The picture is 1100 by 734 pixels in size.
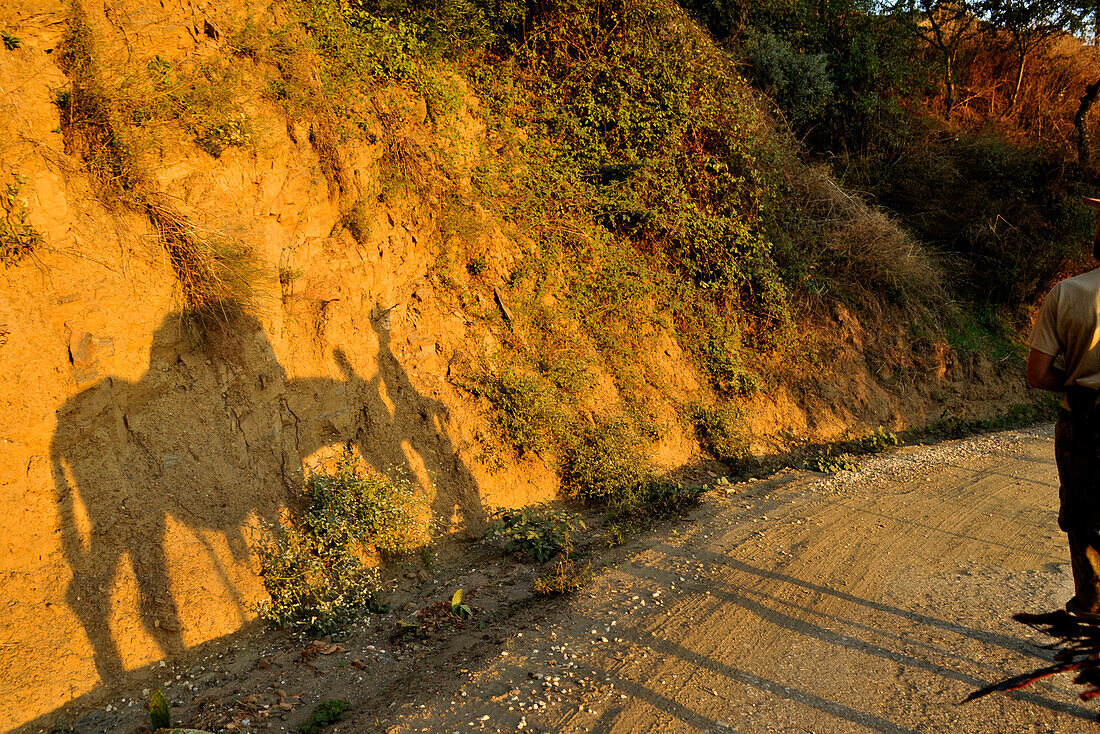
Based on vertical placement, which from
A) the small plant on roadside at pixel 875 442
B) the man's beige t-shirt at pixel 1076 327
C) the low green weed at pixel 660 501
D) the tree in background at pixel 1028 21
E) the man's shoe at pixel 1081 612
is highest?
the tree in background at pixel 1028 21

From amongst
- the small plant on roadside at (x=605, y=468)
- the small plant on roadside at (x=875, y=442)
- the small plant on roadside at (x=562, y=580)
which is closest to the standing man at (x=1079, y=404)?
the small plant on roadside at (x=562, y=580)

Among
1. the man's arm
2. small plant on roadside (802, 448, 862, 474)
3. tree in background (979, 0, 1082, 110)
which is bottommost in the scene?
small plant on roadside (802, 448, 862, 474)

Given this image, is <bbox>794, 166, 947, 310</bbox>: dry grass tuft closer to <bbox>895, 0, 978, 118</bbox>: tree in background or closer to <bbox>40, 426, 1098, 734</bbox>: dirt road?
<bbox>40, 426, 1098, 734</bbox>: dirt road

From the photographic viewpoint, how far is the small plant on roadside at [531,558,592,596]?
5621 mm

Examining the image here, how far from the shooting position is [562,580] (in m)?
5.63

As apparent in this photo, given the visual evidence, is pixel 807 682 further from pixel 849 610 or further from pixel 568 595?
pixel 568 595

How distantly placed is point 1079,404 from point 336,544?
211 inches

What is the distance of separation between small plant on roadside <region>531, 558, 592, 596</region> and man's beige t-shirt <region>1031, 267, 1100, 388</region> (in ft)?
12.2

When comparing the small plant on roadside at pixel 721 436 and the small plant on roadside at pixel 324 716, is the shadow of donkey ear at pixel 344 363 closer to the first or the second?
the small plant on roadside at pixel 324 716

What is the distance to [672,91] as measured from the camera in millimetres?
10484

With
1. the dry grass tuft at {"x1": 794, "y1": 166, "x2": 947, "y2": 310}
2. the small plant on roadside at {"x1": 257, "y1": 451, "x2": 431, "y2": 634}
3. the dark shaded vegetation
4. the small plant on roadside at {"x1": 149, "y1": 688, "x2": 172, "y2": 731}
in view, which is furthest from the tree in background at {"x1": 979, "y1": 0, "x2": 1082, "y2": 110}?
the small plant on roadside at {"x1": 149, "y1": 688, "x2": 172, "y2": 731}

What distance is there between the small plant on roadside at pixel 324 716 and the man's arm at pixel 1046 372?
186 inches

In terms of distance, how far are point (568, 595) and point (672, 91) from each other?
8080mm

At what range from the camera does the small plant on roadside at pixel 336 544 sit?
5.32 m
